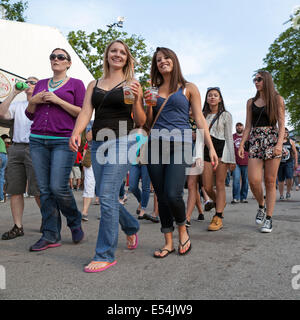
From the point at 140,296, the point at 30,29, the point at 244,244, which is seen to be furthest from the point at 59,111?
the point at 30,29

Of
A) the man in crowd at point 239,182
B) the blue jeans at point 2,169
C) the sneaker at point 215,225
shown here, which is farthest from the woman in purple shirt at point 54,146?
the blue jeans at point 2,169

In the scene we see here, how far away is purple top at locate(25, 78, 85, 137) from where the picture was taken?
3560 millimetres

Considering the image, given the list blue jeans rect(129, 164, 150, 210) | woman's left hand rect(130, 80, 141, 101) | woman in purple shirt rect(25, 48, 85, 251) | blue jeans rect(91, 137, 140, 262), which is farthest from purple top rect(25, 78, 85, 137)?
blue jeans rect(129, 164, 150, 210)

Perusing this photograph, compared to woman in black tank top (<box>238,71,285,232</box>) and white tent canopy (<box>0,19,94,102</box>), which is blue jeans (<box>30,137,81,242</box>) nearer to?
woman in black tank top (<box>238,71,285,232</box>)

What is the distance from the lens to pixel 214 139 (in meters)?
4.85

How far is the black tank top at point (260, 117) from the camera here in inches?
181

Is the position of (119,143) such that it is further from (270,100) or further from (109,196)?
(270,100)

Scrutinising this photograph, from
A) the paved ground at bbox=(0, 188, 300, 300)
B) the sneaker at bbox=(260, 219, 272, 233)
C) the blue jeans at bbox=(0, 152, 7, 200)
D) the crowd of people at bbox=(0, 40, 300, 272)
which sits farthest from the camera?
the blue jeans at bbox=(0, 152, 7, 200)

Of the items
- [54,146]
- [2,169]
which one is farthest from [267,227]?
[2,169]

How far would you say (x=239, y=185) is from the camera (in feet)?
28.2

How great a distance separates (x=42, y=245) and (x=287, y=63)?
1038 inches

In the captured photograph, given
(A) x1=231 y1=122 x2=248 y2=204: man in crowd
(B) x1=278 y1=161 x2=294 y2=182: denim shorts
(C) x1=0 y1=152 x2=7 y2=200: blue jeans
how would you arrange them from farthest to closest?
(B) x1=278 y1=161 x2=294 y2=182: denim shorts, (C) x1=0 y1=152 x2=7 y2=200: blue jeans, (A) x1=231 y1=122 x2=248 y2=204: man in crowd

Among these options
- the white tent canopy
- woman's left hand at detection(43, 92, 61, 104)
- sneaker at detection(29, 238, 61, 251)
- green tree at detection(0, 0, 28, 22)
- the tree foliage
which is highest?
green tree at detection(0, 0, 28, 22)

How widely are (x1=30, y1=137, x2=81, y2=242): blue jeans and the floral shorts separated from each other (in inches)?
96.1
